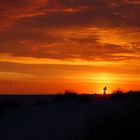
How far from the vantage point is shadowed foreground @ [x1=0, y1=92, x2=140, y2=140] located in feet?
42.2

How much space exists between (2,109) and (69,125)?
5.66 meters

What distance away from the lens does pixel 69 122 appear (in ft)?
63.4

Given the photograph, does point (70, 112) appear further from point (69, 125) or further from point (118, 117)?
point (118, 117)

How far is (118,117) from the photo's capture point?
14.0 meters

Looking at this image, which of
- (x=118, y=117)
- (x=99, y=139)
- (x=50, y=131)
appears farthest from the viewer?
(x=50, y=131)

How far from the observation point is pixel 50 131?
696 inches

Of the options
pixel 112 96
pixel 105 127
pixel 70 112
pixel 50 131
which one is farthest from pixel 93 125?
pixel 112 96

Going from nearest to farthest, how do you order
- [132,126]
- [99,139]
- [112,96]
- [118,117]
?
[99,139] < [132,126] < [118,117] < [112,96]

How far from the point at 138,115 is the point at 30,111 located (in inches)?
389

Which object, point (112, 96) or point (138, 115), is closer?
point (138, 115)

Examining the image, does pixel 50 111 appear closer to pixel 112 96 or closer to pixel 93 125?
pixel 93 125

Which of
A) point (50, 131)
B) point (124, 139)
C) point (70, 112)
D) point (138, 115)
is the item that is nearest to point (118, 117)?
point (138, 115)

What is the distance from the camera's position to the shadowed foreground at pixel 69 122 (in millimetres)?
12859

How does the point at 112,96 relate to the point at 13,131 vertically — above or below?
above
